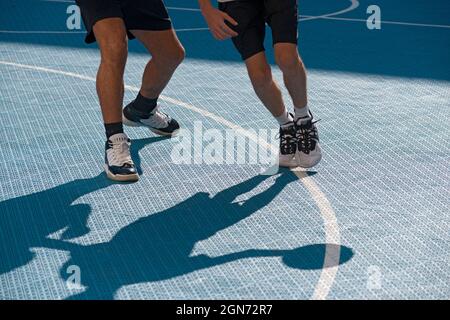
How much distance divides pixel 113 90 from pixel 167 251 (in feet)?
4.20

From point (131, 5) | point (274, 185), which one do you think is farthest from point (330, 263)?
point (131, 5)

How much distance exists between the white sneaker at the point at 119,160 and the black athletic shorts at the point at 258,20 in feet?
2.76

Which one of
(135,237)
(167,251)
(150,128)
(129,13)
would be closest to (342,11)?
(150,128)

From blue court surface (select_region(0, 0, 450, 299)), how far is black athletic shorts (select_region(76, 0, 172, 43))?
75cm

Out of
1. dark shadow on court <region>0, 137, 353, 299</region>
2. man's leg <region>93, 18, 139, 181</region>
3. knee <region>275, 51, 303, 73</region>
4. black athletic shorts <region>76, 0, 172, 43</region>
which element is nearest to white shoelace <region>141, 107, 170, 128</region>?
black athletic shorts <region>76, 0, 172, 43</region>

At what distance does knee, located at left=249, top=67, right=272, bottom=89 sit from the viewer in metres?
5.75

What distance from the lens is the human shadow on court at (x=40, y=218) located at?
15.7 ft

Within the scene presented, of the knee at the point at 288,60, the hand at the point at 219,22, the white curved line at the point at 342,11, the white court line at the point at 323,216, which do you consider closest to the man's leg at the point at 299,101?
the knee at the point at 288,60

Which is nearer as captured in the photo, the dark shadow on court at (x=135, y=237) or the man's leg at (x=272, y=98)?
the dark shadow on court at (x=135, y=237)

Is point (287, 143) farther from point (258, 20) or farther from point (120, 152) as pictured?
point (120, 152)

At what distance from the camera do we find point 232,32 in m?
5.68

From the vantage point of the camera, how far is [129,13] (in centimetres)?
608

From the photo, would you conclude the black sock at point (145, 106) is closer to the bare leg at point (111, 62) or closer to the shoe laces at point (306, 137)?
the bare leg at point (111, 62)
